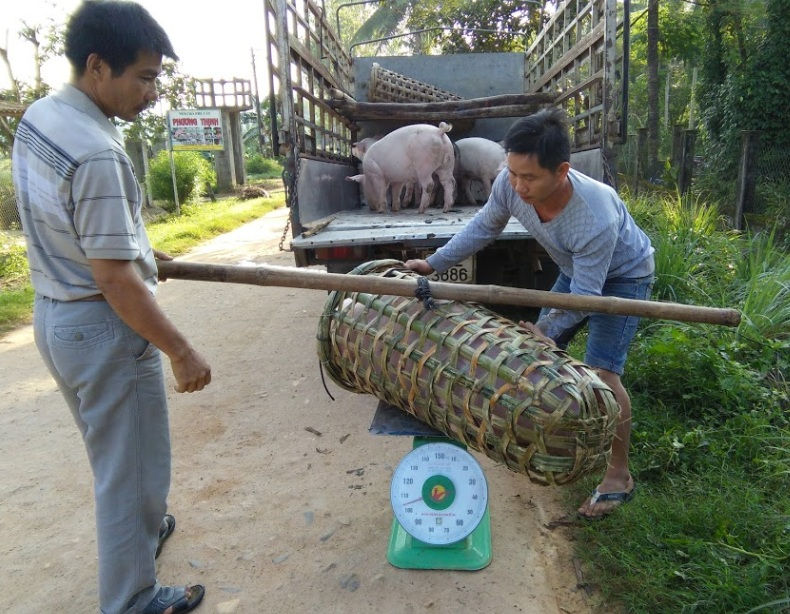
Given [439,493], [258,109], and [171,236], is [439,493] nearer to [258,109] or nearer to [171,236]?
[258,109]

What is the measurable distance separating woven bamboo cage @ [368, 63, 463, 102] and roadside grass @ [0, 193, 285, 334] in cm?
422

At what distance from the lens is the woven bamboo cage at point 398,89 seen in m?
5.77

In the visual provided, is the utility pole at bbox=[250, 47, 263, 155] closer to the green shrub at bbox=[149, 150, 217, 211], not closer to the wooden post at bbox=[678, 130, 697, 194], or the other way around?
the wooden post at bbox=[678, 130, 697, 194]

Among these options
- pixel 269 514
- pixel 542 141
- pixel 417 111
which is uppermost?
pixel 417 111

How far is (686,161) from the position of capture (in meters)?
7.43

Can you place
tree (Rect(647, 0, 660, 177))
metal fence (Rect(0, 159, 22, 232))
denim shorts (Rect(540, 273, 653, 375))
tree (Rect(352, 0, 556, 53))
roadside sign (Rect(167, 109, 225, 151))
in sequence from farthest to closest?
roadside sign (Rect(167, 109, 225, 151)) → metal fence (Rect(0, 159, 22, 232)) → tree (Rect(352, 0, 556, 53)) → tree (Rect(647, 0, 660, 177)) → denim shorts (Rect(540, 273, 653, 375))

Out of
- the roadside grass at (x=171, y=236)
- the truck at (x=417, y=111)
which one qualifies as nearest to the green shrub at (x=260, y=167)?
the roadside grass at (x=171, y=236)

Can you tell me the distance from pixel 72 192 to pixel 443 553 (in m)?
1.74

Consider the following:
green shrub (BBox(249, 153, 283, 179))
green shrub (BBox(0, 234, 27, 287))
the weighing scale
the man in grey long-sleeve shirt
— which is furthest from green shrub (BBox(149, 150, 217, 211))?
green shrub (BBox(249, 153, 283, 179))

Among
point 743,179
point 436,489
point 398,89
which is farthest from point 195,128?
point 436,489

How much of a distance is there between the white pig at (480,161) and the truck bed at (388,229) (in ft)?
2.12

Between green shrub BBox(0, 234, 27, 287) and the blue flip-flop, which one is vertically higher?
green shrub BBox(0, 234, 27, 287)

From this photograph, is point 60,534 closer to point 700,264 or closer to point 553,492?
point 553,492

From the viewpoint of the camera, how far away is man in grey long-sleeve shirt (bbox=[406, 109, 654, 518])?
74.1 inches
